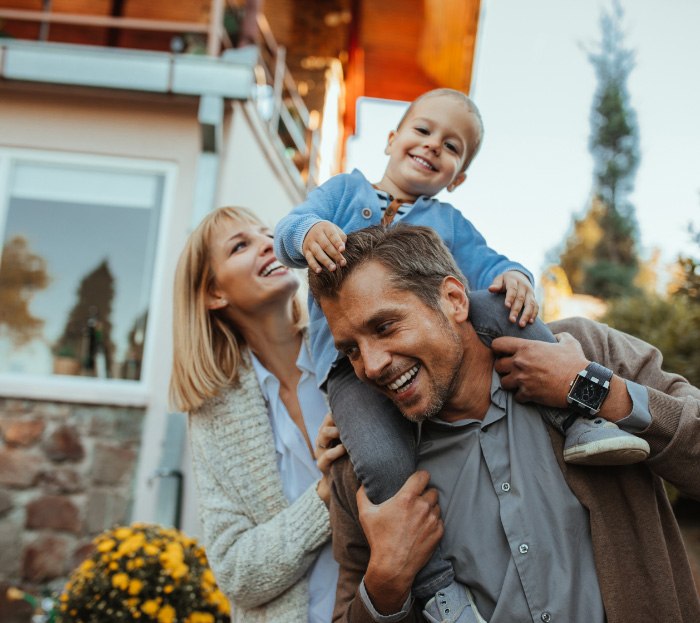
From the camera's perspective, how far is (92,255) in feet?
20.2

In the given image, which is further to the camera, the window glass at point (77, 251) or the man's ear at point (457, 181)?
the window glass at point (77, 251)

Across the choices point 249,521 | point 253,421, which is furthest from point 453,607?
point 253,421

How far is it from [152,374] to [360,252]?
162 inches

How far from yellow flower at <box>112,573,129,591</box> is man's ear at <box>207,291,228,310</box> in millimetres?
1673

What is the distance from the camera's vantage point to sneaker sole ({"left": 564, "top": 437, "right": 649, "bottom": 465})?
5.65 feet

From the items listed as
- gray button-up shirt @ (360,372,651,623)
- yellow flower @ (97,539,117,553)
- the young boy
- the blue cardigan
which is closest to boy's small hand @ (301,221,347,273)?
the young boy

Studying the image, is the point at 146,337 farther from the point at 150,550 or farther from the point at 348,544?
the point at 348,544

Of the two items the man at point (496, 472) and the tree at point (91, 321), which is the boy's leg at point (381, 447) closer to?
the man at point (496, 472)

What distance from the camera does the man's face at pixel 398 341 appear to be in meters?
1.88

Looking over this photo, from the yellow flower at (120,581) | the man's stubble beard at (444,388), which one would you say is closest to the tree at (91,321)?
the yellow flower at (120,581)

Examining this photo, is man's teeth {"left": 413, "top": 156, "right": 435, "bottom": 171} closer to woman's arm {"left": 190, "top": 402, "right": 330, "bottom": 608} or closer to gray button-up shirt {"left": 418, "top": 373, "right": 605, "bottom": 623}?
gray button-up shirt {"left": 418, "top": 373, "right": 605, "bottom": 623}

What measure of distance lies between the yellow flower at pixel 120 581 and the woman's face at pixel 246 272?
1671mm

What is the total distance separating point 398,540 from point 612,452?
0.57 meters

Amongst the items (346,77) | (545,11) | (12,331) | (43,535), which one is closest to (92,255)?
(12,331)
